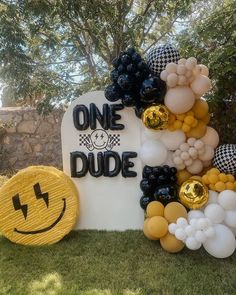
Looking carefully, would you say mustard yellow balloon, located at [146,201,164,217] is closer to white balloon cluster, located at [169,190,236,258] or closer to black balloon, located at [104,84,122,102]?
white balloon cluster, located at [169,190,236,258]

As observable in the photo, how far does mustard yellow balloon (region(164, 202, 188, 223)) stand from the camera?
242cm

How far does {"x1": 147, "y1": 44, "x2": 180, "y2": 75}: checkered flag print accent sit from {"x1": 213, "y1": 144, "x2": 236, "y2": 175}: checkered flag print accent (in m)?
0.80

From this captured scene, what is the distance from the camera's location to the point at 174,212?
2422 millimetres

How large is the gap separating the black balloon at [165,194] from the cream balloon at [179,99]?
0.59 metres

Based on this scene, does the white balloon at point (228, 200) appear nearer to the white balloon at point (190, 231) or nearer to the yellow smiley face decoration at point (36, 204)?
the white balloon at point (190, 231)

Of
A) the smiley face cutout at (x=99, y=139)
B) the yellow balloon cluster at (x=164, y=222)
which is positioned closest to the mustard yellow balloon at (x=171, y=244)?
the yellow balloon cluster at (x=164, y=222)

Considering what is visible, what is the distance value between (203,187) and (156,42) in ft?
11.6

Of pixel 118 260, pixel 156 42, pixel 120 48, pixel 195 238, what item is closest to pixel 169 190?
pixel 195 238

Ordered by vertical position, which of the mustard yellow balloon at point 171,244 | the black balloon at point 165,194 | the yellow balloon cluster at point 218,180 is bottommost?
the mustard yellow balloon at point 171,244

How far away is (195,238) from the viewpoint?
2.26 meters

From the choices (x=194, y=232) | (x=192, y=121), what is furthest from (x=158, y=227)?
(x=192, y=121)

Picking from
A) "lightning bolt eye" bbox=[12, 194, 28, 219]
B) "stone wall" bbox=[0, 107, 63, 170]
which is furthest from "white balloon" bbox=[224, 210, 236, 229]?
"stone wall" bbox=[0, 107, 63, 170]

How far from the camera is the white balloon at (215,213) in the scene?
2338mm

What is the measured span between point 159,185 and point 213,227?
0.52 m
